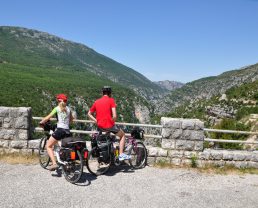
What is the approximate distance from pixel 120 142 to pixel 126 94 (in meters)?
143

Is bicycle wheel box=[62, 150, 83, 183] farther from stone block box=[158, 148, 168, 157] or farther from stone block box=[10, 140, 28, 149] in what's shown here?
stone block box=[158, 148, 168, 157]

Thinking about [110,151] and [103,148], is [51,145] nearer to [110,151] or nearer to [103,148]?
[103,148]

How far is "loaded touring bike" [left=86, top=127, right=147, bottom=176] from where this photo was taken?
855cm

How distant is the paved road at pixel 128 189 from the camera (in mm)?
6875

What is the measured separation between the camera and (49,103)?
295 ft

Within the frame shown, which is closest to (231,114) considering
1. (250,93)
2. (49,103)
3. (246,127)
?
(250,93)

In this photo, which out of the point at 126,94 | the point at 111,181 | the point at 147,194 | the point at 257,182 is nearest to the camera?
the point at 147,194

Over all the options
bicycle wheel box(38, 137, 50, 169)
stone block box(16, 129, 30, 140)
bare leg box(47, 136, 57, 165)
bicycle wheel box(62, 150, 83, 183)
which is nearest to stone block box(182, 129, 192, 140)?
bicycle wheel box(62, 150, 83, 183)

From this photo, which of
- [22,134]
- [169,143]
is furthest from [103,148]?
[22,134]

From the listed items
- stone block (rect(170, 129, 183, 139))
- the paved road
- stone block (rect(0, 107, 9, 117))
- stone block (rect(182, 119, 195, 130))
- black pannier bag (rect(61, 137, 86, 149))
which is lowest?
the paved road

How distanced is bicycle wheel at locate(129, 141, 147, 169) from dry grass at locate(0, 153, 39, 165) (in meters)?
2.76

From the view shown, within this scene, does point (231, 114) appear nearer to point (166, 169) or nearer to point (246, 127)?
point (246, 127)

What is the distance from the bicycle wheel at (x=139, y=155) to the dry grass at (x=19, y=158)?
2762mm

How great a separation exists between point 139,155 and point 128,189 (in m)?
1.87
